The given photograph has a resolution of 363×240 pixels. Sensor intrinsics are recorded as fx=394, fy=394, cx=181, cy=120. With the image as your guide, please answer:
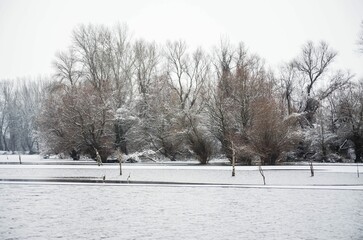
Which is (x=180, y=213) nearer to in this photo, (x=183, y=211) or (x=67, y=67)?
(x=183, y=211)

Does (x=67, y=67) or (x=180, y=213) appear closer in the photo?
(x=180, y=213)

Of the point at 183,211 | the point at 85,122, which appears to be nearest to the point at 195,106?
the point at 85,122

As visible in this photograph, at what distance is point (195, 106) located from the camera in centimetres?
5247

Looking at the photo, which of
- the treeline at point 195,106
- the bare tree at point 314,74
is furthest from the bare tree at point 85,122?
the bare tree at point 314,74

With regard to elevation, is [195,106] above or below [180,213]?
above

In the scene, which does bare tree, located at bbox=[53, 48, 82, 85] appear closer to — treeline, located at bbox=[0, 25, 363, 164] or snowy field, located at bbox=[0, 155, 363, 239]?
treeline, located at bbox=[0, 25, 363, 164]

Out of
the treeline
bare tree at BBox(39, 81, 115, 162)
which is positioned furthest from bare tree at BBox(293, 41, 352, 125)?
bare tree at BBox(39, 81, 115, 162)

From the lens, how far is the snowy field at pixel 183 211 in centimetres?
1124

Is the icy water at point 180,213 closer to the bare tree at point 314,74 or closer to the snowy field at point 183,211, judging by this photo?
the snowy field at point 183,211

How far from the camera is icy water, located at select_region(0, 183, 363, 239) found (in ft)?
36.7

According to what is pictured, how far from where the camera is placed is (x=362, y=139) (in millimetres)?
44688

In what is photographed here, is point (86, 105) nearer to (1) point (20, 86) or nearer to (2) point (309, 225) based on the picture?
(2) point (309, 225)

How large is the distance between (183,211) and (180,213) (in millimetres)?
460

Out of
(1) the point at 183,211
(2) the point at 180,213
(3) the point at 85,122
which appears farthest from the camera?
(3) the point at 85,122
